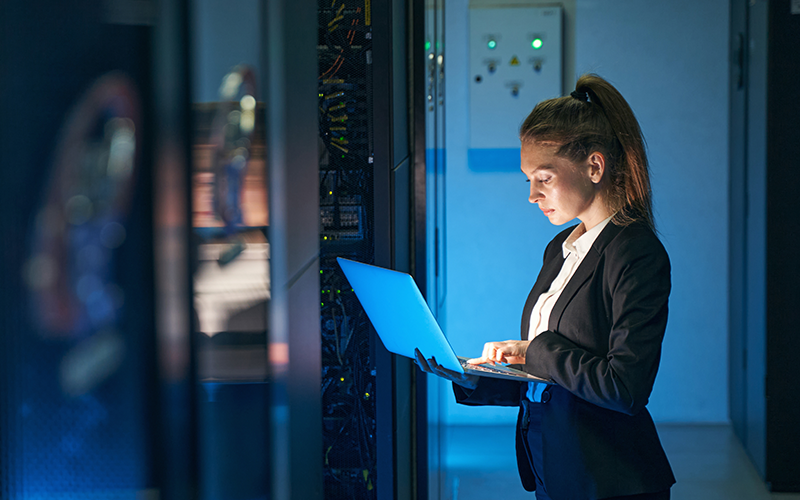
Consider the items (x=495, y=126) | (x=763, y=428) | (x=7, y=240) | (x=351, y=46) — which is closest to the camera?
(x=7, y=240)

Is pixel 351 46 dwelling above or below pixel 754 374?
above

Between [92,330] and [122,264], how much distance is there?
0.12 ft

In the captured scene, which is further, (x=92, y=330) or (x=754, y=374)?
(x=754, y=374)

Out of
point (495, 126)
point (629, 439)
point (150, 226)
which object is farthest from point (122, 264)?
point (495, 126)

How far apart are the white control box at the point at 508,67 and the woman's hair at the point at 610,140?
2.74 metres

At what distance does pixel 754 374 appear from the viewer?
135 inches

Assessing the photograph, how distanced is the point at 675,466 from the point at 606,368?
9.00 ft

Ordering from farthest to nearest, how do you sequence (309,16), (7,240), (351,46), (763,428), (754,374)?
(754,374), (763,428), (351,46), (309,16), (7,240)

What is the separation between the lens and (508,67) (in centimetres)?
406

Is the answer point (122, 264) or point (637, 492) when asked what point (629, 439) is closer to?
point (637, 492)

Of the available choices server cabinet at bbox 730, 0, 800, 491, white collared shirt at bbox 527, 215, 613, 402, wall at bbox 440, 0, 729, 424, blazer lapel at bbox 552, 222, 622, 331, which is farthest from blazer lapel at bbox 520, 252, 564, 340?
wall at bbox 440, 0, 729, 424

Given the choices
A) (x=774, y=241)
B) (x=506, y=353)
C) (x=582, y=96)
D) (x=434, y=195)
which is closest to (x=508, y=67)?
(x=774, y=241)

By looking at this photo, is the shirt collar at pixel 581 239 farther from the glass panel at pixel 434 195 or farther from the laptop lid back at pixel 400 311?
the glass panel at pixel 434 195

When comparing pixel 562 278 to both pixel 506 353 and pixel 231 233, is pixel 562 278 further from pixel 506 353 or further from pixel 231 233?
pixel 231 233
